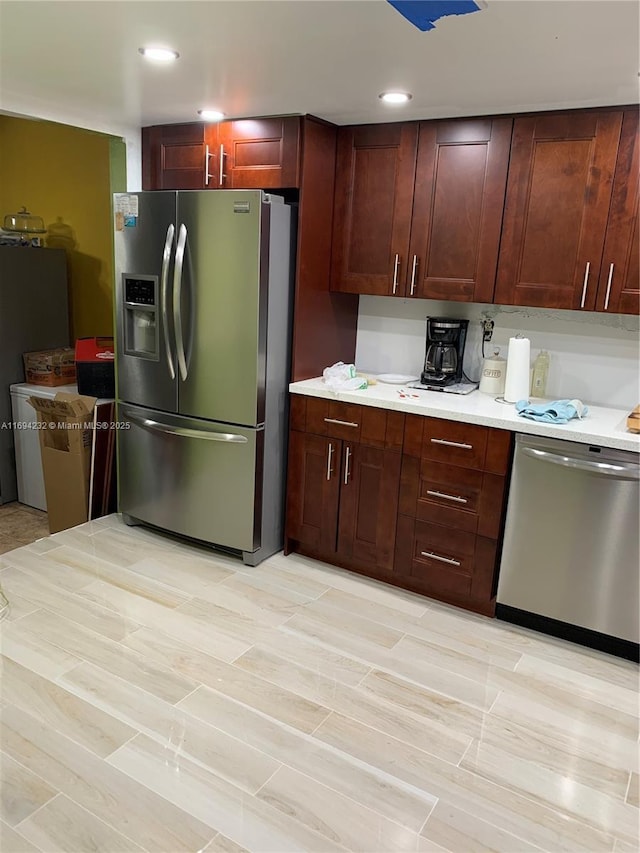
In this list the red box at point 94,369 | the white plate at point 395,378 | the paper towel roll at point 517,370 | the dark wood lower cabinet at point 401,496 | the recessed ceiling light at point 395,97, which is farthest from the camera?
the red box at point 94,369

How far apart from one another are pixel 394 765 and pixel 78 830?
928mm

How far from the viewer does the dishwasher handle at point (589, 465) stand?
2.46m

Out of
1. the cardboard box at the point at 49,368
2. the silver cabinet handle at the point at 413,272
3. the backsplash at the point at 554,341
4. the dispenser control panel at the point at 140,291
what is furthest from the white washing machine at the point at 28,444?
the silver cabinet handle at the point at 413,272

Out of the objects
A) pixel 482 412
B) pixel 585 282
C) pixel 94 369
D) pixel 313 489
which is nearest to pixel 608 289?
pixel 585 282

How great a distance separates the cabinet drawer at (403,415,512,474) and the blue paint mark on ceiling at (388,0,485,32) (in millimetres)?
1517

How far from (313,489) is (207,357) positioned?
2.75 ft

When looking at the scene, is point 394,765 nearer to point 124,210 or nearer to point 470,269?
point 470,269

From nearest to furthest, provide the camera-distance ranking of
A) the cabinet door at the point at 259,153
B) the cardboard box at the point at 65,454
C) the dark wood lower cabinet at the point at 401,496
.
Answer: the dark wood lower cabinet at the point at 401,496
the cabinet door at the point at 259,153
the cardboard box at the point at 65,454

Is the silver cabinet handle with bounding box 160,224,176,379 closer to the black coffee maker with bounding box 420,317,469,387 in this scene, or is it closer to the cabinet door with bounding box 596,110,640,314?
the black coffee maker with bounding box 420,317,469,387

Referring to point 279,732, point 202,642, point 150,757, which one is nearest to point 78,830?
point 150,757

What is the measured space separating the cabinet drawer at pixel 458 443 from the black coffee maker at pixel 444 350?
41cm

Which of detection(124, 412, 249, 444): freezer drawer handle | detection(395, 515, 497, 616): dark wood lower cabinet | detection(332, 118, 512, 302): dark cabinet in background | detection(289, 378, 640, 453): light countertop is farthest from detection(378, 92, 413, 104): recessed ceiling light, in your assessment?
detection(395, 515, 497, 616): dark wood lower cabinet

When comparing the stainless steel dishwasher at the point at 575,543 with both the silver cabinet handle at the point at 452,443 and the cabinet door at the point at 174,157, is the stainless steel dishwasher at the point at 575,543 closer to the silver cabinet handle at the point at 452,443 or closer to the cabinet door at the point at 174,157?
the silver cabinet handle at the point at 452,443

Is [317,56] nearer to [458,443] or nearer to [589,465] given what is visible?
[458,443]
